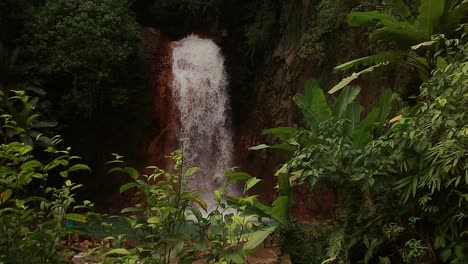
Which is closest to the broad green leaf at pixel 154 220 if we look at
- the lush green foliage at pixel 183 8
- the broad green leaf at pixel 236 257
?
the broad green leaf at pixel 236 257

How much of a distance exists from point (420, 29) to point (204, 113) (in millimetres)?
8905

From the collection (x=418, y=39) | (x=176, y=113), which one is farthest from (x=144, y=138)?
(x=418, y=39)

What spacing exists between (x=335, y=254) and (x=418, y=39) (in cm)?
388

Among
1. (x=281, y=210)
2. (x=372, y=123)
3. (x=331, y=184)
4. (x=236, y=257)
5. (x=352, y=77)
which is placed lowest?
(x=281, y=210)

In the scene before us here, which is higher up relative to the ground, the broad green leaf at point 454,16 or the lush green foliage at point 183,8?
the lush green foliage at point 183,8

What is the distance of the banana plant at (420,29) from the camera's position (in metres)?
6.41

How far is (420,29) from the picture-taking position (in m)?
6.67

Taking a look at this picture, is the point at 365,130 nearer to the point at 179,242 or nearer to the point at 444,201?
the point at 444,201

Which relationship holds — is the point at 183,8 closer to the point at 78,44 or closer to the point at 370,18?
the point at 78,44

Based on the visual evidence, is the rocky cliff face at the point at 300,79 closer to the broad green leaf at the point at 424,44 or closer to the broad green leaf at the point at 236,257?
the broad green leaf at the point at 424,44

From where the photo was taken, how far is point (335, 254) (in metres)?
4.30

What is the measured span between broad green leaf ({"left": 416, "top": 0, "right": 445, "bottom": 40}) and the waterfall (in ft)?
27.7

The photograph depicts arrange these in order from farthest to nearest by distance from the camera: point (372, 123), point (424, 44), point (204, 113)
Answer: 1. point (204, 113)
2. point (424, 44)
3. point (372, 123)

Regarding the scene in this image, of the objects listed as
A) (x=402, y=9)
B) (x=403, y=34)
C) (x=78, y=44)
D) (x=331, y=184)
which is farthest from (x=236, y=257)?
(x=78, y=44)
